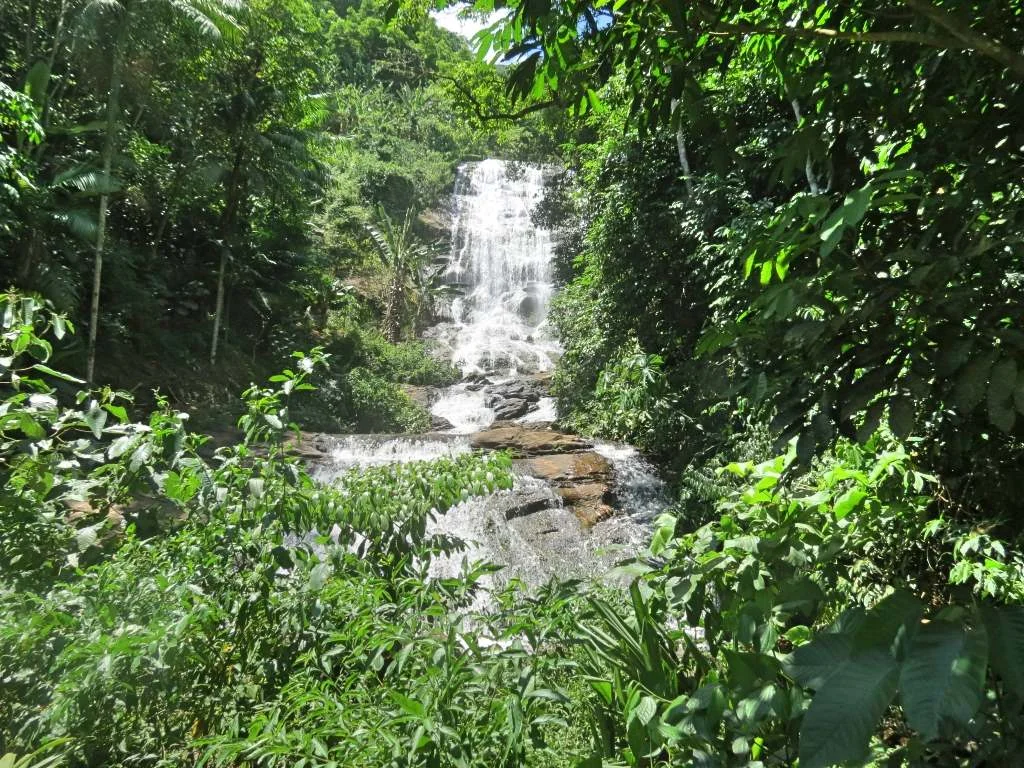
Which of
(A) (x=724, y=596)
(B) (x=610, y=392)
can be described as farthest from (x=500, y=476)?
(B) (x=610, y=392)

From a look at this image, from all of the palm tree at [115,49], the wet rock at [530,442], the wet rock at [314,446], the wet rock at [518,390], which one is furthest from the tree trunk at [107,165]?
the wet rock at [518,390]

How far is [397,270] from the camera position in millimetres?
18688

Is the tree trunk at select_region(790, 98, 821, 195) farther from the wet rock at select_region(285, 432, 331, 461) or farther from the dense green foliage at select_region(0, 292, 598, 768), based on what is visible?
the wet rock at select_region(285, 432, 331, 461)

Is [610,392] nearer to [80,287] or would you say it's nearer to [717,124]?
[717,124]

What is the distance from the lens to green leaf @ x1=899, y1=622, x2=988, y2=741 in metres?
0.68

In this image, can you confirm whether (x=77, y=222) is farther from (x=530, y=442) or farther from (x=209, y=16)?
(x=530, y=442)

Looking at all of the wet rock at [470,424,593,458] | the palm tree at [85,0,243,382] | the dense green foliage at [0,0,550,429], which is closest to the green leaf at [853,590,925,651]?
the dense green foliage at [0,0,550,429]

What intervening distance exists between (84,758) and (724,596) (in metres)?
1.86

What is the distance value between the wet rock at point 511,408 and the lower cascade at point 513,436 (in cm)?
3

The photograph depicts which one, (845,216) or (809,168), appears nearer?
(845,216)

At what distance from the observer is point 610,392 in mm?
9953

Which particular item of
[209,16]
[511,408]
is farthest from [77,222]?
[511,408]

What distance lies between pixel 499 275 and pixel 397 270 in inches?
199

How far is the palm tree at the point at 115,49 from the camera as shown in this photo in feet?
30.6
